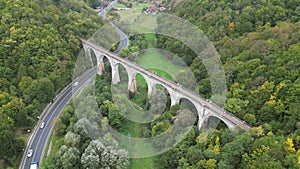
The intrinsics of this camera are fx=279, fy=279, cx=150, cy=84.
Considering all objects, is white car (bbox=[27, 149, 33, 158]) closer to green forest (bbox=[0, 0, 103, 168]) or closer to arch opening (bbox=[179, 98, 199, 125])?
green forest (bbox=[0, 0, 103, 168])

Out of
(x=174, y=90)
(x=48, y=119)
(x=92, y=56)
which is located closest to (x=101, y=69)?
(x=92, y=56)

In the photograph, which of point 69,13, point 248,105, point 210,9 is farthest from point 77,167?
point 210,9

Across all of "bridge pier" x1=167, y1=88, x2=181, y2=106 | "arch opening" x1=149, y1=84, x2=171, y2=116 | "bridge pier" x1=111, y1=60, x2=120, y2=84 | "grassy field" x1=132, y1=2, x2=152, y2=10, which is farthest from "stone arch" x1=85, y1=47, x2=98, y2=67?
"grassy field" x1=132, y1=2, x2=152, y2=10

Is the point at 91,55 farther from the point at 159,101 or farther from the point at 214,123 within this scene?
the point at 214,123

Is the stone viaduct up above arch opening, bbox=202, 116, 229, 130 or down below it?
above

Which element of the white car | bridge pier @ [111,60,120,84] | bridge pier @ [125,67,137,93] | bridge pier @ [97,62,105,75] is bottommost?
the white car

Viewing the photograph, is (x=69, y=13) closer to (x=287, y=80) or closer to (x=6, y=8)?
(x=6, y=8)

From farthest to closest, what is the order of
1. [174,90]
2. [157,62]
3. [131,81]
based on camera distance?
[157,62] < [131,81] < [174,90]
